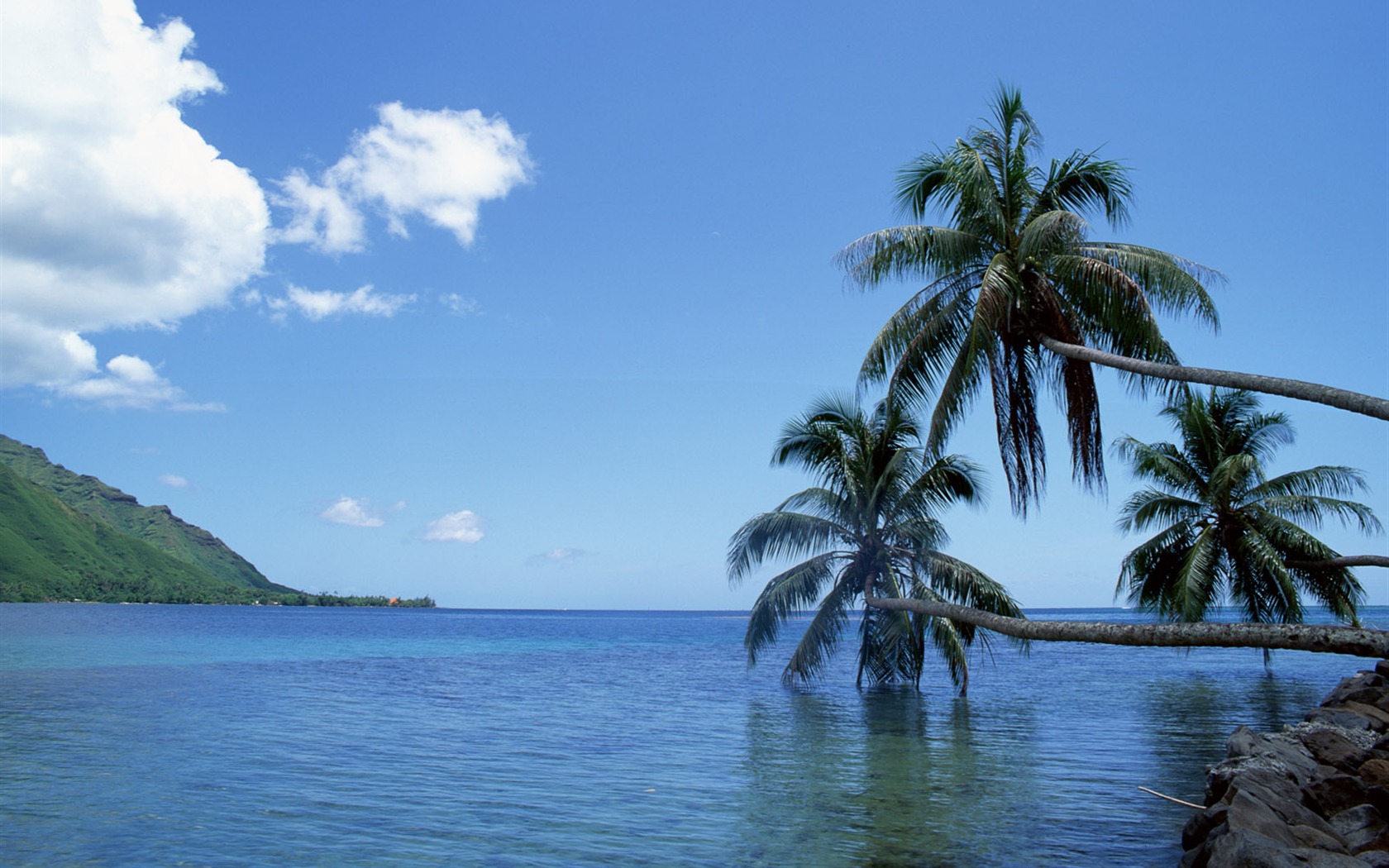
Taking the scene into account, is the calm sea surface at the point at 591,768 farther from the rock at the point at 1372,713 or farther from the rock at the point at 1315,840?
→ the rock at the point at 1372,713

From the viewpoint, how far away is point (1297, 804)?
8.79 m

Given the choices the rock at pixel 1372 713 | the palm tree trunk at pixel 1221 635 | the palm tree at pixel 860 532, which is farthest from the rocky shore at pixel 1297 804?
the palm tree at pixel 860 532

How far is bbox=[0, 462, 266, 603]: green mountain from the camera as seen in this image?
107425mm

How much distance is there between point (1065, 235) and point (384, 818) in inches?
441

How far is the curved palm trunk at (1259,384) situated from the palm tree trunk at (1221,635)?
191 cm

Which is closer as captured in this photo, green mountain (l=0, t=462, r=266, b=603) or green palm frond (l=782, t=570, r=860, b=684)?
green palm frond (l=782, t=570, r=860, b=684)

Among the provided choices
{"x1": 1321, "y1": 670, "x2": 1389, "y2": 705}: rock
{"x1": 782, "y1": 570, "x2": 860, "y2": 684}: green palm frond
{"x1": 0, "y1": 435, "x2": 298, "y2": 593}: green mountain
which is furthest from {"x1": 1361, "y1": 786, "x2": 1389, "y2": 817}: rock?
{"x1": 0, "y1": 435, "x2": 298, "y2": 593}: green mountain

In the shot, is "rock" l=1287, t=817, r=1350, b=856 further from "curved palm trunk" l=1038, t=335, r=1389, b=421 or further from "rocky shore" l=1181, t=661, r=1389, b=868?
"curved palm trunk" l=1038, t=335, r=1389, b=421

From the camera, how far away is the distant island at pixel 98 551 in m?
111

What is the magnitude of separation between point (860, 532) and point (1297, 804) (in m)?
14.1

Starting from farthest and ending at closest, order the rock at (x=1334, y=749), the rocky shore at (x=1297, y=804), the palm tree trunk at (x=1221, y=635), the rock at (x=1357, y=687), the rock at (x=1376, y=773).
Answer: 1. the rock at (x=1357, y=687)
2. the rock at (x=1334, y=749)
3. the rock at (x=1376, y=773)
4. the rocky shore at (x=1297, y=804)
5. the palm tree trunk at (x=1221, y=635)

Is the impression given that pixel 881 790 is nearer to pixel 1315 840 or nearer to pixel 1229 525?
pixel 1315 840

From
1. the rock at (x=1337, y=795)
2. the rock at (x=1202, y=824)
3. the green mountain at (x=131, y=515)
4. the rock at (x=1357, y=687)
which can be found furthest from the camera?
the green mountain at (x=131, y=515)

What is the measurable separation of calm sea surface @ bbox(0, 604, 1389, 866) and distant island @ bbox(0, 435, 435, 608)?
3958 inches
